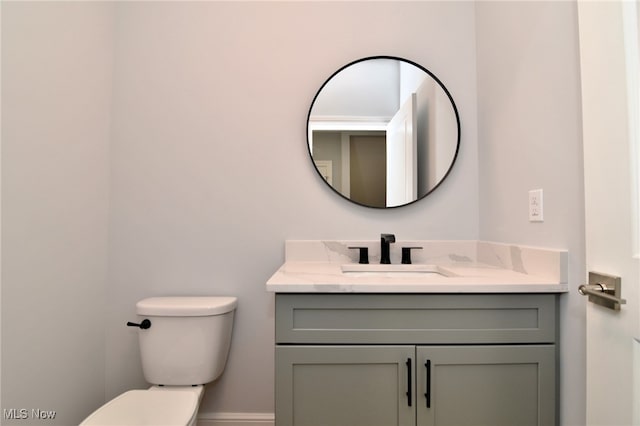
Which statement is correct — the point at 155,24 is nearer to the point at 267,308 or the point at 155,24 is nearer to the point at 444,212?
the point at 267,308

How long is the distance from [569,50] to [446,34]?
0.79 m

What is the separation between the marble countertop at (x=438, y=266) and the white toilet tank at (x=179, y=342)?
17.6 inches

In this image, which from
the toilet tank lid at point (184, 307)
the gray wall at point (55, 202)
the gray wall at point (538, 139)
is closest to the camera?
the gray wall at point (538, 139)

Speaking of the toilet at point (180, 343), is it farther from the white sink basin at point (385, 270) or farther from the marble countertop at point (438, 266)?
the white sink basin at point (385, 270)

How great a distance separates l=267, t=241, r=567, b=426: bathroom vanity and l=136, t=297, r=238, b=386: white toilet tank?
22.8 inches

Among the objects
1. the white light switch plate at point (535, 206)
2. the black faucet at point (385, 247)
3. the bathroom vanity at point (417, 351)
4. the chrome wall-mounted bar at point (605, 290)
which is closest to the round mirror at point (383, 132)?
the black faucet at point (385, 247)

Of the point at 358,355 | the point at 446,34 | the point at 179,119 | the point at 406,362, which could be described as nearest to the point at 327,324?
the point at 358,355

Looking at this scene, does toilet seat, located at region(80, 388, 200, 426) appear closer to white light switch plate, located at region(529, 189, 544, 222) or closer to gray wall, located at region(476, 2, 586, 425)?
gray wall, located at region(476, 2, 586, 425)

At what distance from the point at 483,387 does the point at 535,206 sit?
2.09 ft

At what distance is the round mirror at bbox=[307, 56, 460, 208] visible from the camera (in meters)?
1.69

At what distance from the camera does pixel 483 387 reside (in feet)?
3.47

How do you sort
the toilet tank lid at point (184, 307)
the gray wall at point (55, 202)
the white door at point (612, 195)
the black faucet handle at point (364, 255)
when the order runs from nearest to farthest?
the white door at point (612, 195) → the gray wall at point (55, 202) → the toilet tank lid at point (184, 307) → the black faucet handle at point (364, 255)

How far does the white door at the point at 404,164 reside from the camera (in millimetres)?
1688

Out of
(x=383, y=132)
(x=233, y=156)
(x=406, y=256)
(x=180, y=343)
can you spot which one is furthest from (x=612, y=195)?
(x=180, y=343)
